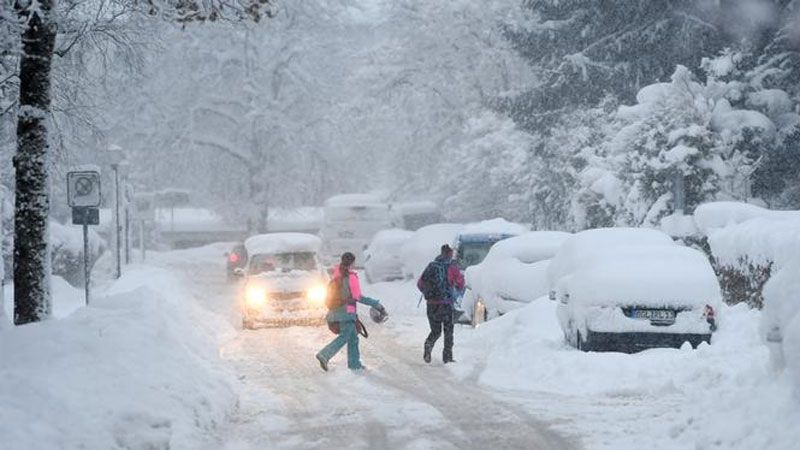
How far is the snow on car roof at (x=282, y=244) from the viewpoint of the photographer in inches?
892

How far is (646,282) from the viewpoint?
13.8 m

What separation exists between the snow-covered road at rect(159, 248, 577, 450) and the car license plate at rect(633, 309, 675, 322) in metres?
2.57

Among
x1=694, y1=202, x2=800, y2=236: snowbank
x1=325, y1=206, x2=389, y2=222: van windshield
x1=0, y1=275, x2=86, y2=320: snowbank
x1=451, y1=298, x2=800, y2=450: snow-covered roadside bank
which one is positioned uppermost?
x1=694, y1=202, x2=800, y2=236: snowbank

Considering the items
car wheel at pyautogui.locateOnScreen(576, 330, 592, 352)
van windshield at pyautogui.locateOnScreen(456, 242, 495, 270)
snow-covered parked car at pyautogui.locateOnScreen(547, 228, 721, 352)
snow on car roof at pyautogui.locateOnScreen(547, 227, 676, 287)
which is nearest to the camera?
snow-covered parked car at pyautogui.locateOnScreen(547, 228, 721, 352)

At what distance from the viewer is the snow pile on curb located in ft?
25.8

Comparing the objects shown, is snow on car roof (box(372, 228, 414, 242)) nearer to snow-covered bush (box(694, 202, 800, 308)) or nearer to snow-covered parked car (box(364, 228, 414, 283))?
snow-covered parked car (box(364, 228, 414, 283))

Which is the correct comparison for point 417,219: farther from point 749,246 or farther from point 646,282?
point 646,282

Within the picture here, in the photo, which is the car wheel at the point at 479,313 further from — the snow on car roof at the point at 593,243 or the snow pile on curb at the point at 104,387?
the snow pile on curb at the point at 104,387

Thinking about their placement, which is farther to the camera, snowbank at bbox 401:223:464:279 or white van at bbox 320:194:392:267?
white van at bbox 320:194:392:267

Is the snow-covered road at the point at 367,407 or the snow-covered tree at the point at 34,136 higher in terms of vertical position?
the snow-covered tree at the point at 34,136

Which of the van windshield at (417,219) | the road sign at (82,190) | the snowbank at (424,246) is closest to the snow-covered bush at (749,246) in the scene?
the snowbank at (424,246)

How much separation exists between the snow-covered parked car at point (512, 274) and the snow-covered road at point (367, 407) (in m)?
2.26

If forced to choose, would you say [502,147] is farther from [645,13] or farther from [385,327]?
[385,327]

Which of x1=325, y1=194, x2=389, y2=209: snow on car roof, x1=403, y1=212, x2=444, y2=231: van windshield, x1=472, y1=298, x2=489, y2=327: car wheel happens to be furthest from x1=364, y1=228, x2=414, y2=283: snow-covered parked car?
x1=403, y1=212, x2=444, y2=231: van windshield
